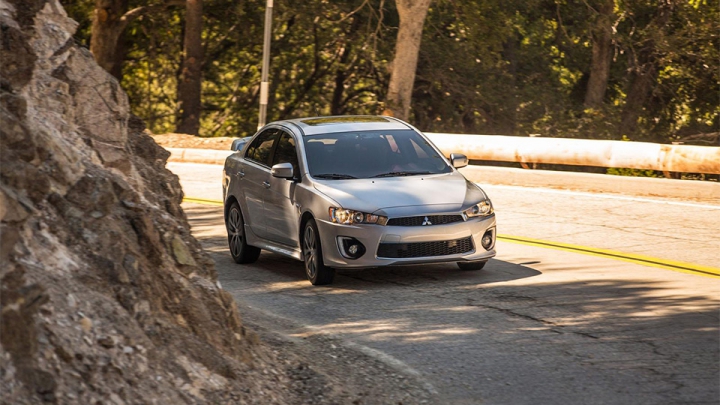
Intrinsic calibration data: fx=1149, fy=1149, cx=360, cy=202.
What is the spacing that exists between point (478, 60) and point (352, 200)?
28438 millimetres

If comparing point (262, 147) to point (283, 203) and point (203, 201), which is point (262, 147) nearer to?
point (283, 203)

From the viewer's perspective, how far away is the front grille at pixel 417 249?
11023 mm

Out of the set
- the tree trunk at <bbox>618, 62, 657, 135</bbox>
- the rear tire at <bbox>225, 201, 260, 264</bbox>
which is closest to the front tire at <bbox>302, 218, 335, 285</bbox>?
the rear tire at <bbox>225, 201, 260, 264</bbox>

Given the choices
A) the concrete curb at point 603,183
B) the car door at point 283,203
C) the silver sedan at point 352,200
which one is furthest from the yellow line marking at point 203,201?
the car door at point 283,203

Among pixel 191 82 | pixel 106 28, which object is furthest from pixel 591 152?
pixel 106 28

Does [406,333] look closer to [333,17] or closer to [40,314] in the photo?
[40,314]

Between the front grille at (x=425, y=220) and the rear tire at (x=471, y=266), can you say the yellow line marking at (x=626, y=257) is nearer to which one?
the rear tire at (x=471, y=266)

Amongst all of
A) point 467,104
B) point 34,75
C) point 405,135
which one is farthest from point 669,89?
point 34,75

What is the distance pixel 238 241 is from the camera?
520 inches

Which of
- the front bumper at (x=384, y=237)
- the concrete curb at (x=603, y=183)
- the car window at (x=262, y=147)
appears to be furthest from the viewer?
the concrete curb at (x=603, y=183)

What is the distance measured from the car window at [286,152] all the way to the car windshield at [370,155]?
0.17 meters

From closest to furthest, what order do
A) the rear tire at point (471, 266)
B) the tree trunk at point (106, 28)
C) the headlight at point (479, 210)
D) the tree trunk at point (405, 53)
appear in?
the headlight at point (479, 210), the rear tire at point (471, 266), the tree trunk at point (405, 53), the tree trunk at point (106, 28)

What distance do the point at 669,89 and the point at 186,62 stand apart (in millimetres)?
15463

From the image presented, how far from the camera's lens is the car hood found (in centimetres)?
1108
